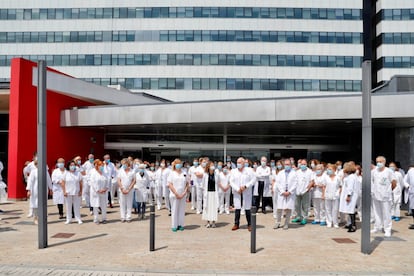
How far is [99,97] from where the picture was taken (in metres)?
23.5

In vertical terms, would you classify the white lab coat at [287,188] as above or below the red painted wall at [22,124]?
below

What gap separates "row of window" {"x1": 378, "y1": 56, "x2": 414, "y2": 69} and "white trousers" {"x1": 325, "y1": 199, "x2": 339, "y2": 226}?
134 ft

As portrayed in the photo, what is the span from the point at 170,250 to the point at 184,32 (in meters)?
41.3

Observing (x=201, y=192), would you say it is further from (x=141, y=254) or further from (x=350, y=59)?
(x=350, y=59)

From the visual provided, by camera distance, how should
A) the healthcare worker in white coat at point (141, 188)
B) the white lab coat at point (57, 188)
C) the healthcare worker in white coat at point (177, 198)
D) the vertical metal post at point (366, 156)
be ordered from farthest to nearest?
the healthcare worker in white coat at point (141, 188)
the white lab coat at point (57, 188)
the healthcare worker in white coat at point (177, 198)
the vertical metal post at point (366, 156)

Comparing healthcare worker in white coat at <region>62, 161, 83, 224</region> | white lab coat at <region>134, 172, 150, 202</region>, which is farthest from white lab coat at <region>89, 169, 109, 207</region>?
white lab coat at <region>134, 172, 150, 202</region>

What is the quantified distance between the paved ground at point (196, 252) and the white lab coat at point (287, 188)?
2.42ft

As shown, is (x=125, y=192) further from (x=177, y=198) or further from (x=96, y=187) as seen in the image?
(x=177, y=198)

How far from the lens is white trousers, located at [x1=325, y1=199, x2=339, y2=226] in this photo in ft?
38.8

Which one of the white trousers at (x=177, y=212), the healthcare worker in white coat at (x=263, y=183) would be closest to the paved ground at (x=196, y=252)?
the white trousers at (x=177, y=212)

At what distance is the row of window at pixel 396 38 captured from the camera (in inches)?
1848

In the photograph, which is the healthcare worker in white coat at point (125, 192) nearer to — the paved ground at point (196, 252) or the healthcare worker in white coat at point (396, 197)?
the paved ground at point (196, 252)

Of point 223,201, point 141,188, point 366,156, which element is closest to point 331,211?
point 366,156

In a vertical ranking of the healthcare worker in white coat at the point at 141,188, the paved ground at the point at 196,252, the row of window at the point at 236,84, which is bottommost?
the paved ground at the point at 196,252
